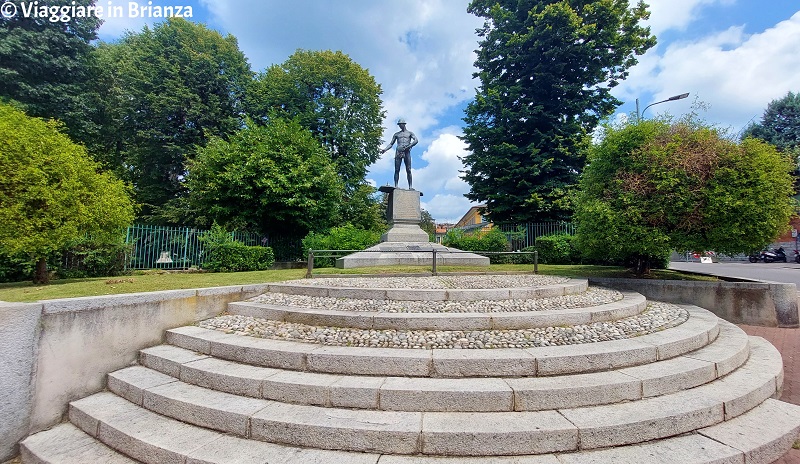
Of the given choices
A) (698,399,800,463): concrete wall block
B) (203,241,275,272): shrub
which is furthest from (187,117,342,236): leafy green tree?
(698,399,800,463): concrete wall block

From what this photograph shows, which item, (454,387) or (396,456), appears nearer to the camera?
(396,456)

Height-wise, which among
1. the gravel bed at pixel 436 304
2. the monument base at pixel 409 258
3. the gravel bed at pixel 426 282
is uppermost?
the monument base at pixel 409 258

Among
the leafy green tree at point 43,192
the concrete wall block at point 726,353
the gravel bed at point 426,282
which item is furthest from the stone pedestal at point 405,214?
the concrete wall block at point 726,353

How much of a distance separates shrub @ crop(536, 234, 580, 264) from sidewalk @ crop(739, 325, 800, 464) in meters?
7.26

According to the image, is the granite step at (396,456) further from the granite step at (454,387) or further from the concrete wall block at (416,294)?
the concrete wall block at (416,294)

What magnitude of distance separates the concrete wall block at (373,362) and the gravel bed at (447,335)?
345 millimetres

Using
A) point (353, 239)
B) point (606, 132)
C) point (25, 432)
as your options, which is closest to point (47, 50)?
point (353, 239)

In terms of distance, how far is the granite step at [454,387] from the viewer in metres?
3.04

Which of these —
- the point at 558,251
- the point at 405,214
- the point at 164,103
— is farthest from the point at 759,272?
the point at 164,103

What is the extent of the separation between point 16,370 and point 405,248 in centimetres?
978

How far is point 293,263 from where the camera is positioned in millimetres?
15688

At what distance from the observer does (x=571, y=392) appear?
3.08 m

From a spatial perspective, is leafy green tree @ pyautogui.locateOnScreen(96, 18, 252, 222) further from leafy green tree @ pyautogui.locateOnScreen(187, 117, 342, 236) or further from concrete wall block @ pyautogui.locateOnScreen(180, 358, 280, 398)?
concrete wall block @ pyautogui.locateOnScreen(180, 358, 280, 398)

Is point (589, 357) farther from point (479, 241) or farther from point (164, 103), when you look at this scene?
point (164, 103)
